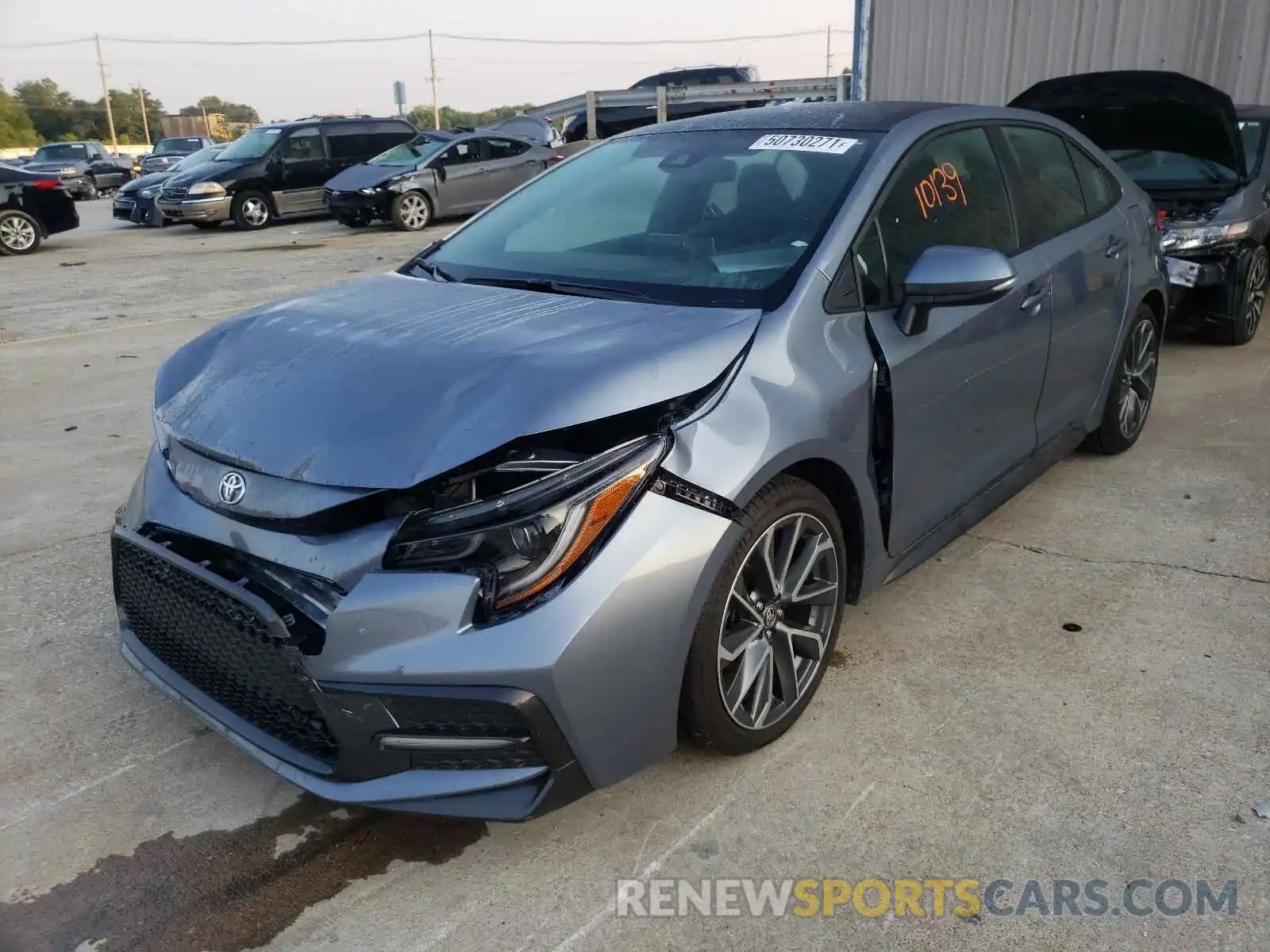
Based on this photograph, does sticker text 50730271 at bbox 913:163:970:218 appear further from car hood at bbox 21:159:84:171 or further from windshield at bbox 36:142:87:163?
windshield at bbox 36:142:87:163

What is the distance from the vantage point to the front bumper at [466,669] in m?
2.06

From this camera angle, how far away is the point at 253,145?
1677cm

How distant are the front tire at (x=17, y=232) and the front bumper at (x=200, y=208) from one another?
7.31ft

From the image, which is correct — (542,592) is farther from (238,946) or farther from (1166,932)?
(1166,932)

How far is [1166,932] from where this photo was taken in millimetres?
2115

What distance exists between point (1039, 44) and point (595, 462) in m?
10.5

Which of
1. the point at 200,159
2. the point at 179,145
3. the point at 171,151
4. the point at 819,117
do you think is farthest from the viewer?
the point at 179,145

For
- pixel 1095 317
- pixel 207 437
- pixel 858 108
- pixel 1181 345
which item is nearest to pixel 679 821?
pixel 207 437

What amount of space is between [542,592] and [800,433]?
81 cm

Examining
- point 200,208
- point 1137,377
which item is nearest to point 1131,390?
point 1137,377

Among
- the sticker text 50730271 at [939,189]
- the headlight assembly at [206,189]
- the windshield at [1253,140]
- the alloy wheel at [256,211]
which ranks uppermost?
the sticker text 50730271 at [939,189]

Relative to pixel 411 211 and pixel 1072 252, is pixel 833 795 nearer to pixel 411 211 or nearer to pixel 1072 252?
pixel 1072 252

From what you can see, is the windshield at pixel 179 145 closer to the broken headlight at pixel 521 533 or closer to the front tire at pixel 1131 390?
Answer: the front tire at pixel 1131 390

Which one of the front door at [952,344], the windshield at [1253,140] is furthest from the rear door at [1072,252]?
the windshield at [1253,140]
